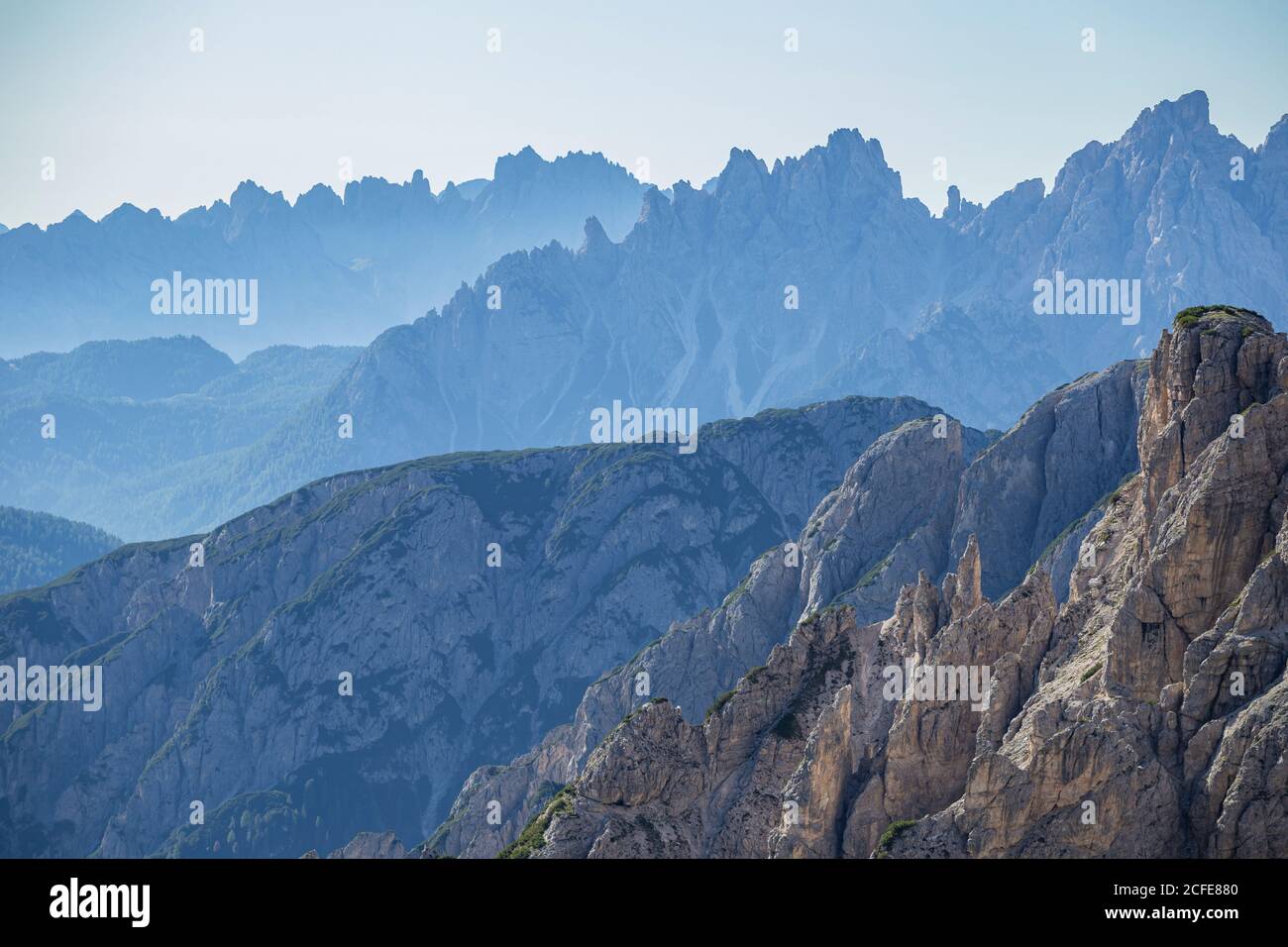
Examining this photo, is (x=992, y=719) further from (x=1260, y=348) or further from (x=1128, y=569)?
(x=1260, y=348)

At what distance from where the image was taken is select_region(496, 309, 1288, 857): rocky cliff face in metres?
84.1

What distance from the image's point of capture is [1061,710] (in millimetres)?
90625

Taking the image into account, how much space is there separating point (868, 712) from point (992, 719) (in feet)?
61.2

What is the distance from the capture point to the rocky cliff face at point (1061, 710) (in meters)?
84.1

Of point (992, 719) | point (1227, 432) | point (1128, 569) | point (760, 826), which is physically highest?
point (1227, 432)

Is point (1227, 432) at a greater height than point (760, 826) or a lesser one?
greater

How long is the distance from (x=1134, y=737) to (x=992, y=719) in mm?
13569
